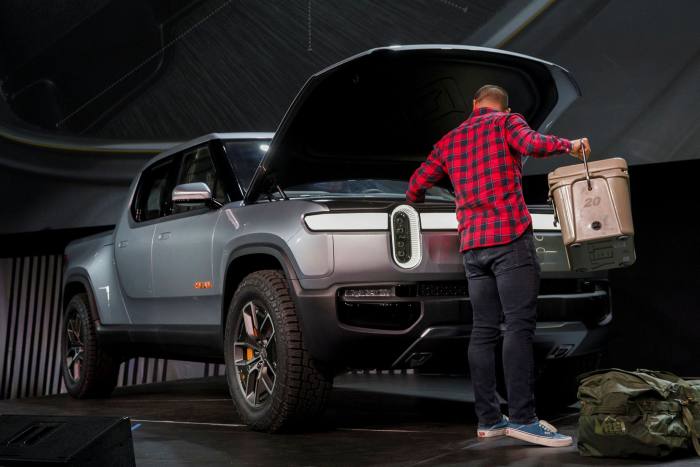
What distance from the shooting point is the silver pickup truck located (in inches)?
152

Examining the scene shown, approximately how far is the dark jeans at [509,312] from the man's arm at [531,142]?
0.35m

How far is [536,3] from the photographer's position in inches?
255

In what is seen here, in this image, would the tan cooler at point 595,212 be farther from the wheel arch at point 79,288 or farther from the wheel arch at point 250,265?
the wheel arch at point 79,288

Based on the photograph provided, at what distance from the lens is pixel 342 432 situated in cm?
418

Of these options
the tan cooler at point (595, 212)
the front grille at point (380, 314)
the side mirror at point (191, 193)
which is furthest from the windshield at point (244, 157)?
the tan cooler at point (595, 212)

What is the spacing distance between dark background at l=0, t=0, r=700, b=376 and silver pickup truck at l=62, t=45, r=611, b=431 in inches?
64.3

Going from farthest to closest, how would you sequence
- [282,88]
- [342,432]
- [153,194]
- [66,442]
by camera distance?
[282,88] → [153,194] → [342,432] → [66,442]

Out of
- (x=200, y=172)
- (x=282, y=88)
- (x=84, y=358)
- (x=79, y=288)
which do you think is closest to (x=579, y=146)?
(x=200, y=172)

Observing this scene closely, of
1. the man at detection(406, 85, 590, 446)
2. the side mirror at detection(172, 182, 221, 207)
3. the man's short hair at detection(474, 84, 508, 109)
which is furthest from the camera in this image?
the side mirror at detection(172, 182, 221, 207)

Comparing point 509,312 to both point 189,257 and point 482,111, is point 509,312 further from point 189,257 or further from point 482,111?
point 189,257

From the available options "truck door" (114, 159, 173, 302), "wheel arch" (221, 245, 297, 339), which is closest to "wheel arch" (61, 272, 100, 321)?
"truck door" (114, 159, 173, 302)

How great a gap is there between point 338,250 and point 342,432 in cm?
95

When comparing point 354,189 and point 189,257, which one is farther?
point 189,257

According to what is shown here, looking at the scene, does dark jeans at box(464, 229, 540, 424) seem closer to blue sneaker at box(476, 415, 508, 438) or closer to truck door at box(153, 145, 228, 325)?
blue sneaker at box(476, 415, 508, 438)
